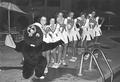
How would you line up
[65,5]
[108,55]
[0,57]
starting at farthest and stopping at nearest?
[65,5] < [108,55] < [0,57]

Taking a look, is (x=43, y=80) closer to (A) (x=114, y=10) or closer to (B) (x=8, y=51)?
(B) (x=8, y=51)

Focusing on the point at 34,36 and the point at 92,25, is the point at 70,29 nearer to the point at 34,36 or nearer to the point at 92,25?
the point at 92,25

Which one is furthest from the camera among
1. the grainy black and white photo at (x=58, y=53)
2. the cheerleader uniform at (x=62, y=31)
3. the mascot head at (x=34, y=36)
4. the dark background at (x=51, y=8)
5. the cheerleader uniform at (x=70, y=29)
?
the dark background at (x=51, y=8)

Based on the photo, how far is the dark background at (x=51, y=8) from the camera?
16.1m

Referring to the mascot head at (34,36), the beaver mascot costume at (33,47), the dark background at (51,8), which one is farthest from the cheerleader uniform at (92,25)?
the dark background at (51,8)

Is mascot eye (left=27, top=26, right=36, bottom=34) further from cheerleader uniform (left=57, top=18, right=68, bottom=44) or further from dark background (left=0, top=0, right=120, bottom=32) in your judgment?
dark background (left=0, top=0, right=120, bottom=32)

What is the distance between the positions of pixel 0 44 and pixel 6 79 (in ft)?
16.3

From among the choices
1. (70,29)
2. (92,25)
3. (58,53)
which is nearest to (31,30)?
(58,53)

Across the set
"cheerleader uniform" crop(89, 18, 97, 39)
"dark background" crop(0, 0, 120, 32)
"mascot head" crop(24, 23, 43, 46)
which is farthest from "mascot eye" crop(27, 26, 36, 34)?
"dark background" crop(0, 0, 120, 32)

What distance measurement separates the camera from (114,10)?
19.1 m

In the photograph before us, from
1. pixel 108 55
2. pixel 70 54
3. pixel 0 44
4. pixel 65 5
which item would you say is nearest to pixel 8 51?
pixel 0 44

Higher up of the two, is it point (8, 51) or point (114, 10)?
point (114, 10)

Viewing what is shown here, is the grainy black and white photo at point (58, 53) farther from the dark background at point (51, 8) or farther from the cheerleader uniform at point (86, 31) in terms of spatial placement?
the dark background at point (51, 8)

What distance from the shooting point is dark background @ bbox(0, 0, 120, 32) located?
634 inches
